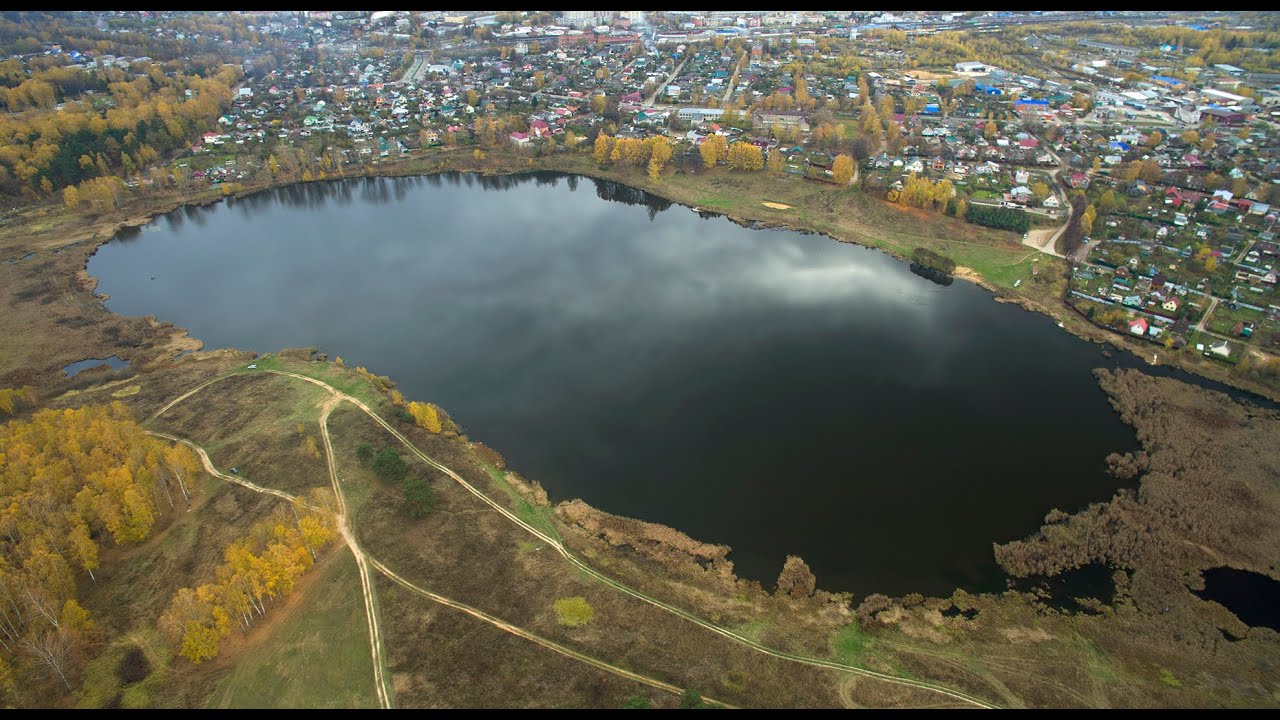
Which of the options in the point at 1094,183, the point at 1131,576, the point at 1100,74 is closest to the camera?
the point at 1131,576

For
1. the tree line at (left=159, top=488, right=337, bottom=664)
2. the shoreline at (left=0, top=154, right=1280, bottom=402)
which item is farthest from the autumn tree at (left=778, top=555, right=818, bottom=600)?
the shoreline at (left=0, top=154, right=1280, bottom=402)

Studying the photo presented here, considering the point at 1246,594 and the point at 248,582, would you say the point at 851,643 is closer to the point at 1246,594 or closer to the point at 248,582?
the point at 1246,594

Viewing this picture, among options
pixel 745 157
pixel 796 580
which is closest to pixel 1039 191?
pixel 745 157

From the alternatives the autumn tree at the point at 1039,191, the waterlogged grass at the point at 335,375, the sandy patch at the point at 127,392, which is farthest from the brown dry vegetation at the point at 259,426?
the autumn tree at the point at 1039,191

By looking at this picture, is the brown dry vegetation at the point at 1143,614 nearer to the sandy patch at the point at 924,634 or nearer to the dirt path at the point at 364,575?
the sandy patch at the point at 924,634

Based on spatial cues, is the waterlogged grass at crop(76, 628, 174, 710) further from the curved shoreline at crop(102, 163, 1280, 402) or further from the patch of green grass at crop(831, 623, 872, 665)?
the curved shoreline at crop(102, 163, 1280, 402)
